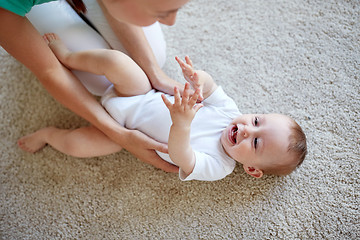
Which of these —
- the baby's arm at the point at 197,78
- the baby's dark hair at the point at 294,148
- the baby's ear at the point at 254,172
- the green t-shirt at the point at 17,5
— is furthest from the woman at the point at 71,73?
the baby's dark hair at the point at 294,148

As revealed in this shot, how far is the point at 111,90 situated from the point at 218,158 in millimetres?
436

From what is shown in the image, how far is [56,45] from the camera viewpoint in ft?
3.23

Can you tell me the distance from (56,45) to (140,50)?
0.28 m

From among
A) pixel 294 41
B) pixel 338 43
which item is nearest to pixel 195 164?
pixel 294 41

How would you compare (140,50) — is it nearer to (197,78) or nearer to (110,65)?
(110,65)

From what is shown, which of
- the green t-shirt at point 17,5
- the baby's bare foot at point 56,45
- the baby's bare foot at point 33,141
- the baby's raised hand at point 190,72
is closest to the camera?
the green t-shirt at point 17,5

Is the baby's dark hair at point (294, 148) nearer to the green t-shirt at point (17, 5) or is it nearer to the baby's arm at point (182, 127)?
the baby's arm at point (182, 127)

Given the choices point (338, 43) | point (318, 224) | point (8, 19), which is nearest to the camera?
point (8, 19)

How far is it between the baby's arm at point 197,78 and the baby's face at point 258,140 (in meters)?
0.14

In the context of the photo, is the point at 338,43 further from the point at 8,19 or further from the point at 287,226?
the point at 8,19

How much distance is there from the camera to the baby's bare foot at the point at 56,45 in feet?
3.21

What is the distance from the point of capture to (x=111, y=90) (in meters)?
1.02

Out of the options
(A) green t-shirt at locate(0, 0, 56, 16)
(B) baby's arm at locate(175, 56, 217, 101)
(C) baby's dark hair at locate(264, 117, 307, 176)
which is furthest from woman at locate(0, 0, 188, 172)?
(C) baby's dark hair at locate(264, 117, 307, 176)

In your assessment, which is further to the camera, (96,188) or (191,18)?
(191,18)
